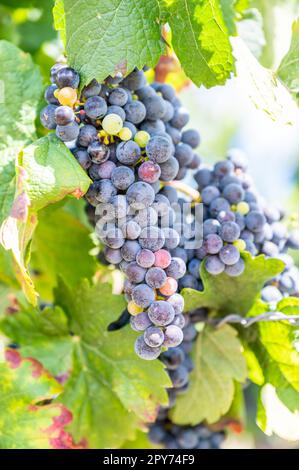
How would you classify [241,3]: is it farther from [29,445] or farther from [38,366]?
[29,445]

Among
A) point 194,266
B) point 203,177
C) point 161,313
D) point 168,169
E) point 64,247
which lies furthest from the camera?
point 64,247

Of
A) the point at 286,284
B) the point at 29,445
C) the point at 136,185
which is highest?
the point at 136,185

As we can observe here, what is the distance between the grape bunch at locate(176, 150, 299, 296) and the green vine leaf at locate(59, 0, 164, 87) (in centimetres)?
28

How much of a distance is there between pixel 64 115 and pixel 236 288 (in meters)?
0.45

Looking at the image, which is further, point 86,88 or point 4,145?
point 4,145

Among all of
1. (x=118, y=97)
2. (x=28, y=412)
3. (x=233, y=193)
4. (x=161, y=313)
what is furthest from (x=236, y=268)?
(x=28, y=412)

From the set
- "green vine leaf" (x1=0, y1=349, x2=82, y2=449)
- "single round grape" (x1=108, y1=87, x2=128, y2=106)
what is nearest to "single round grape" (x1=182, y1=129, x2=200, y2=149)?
"single round grape" (x1=108, y1=87, x2=128, y2=106)

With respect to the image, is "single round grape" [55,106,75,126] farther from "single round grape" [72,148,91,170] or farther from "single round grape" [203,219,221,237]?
"single round grape" [203,219,221,237]

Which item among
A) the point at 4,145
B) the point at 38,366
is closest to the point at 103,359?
the point at 38,366

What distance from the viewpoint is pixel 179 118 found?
1093 millimetres

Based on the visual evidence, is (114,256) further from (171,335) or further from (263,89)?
(263,89)

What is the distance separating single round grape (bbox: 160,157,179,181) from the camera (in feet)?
3.14

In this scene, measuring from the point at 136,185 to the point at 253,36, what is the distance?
0.57 meters

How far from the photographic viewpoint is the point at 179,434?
1.41m
